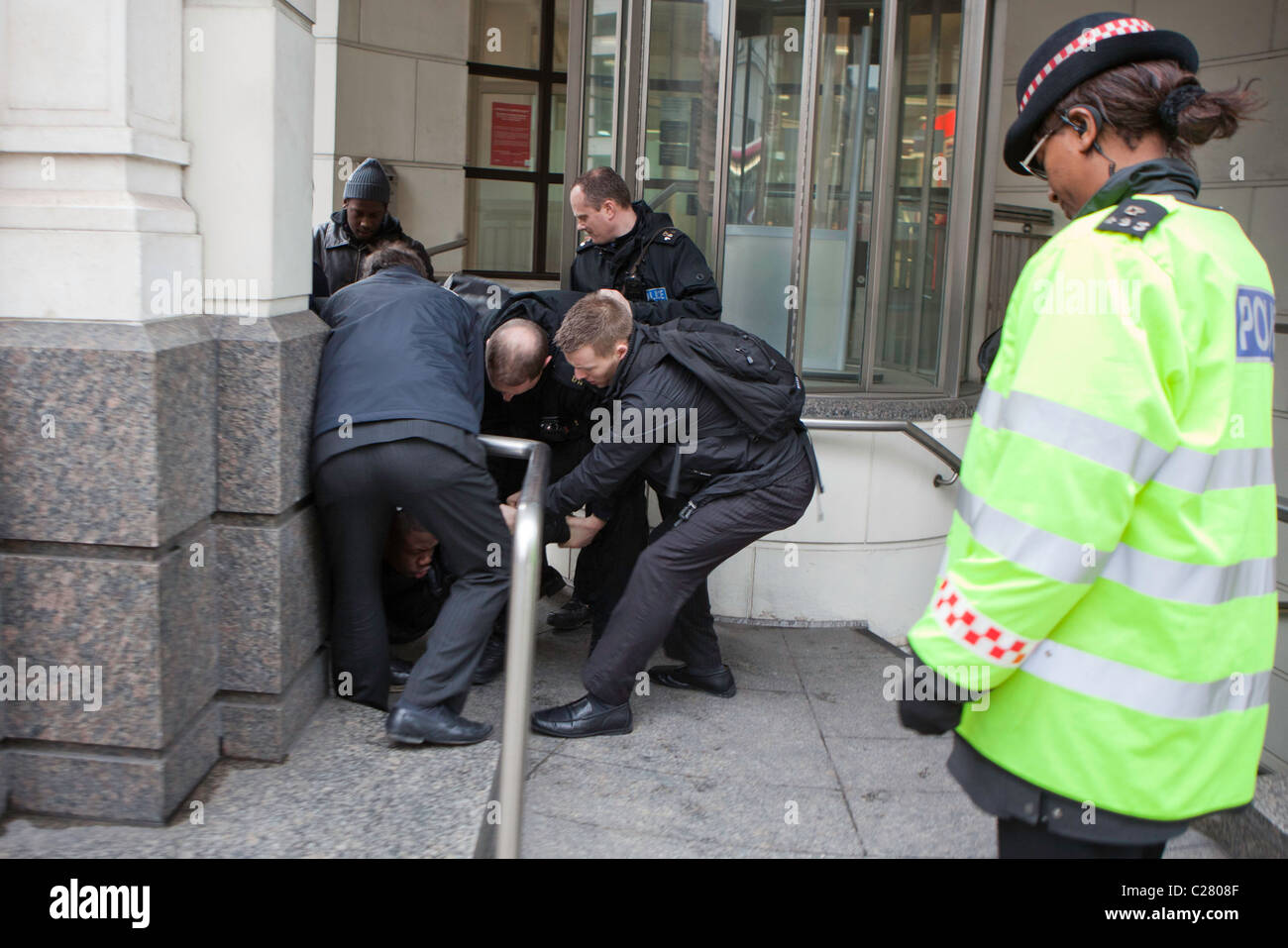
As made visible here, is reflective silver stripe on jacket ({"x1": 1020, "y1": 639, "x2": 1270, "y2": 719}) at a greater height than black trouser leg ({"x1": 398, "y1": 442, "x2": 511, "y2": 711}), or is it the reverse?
reflective silver stripe on jacket ({"x1": 1020, "y1": 639, "x2": 1270, "y2": 719})

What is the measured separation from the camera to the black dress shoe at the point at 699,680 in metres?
4.62

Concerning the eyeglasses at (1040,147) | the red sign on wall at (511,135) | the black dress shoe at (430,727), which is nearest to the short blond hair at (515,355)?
the black dress shoe at (430,727)

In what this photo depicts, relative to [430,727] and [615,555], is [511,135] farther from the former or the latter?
[430,727]

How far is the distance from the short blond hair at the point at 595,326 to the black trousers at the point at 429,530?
0.68 m

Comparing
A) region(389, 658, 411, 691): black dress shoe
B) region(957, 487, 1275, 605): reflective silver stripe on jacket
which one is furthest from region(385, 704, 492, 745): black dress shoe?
region(957, 487, 1275, 605): reflective silver stripe on jacket

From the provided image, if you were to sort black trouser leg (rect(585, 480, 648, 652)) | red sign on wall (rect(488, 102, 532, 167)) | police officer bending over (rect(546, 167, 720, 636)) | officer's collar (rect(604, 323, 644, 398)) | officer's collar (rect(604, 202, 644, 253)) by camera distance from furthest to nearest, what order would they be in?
red sign on wall (rect(488, 102, 532, 167)) < officer's collar (rect(604, 202, 644, 253)) < police officer bending over (rect(546, 167, 720, 636)) < black trouser leg (rect(585, 480, 648, 652)) < officer's collar (rect(604, 323, 644, 398))

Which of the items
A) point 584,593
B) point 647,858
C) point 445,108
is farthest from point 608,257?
point 445,108

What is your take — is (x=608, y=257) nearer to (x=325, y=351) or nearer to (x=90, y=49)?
(x=325, y=351)

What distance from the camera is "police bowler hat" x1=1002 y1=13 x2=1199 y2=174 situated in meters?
1.86

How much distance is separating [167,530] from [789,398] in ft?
7.13

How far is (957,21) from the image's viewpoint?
19.3 ft

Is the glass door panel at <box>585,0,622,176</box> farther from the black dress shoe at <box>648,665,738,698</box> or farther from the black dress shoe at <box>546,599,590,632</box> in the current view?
the black dress shoe at <box>648,665,738,698</box>

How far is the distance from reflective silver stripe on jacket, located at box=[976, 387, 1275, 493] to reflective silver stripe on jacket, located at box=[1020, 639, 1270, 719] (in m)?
0.28

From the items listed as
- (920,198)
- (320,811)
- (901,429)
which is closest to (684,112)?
(920,198)
